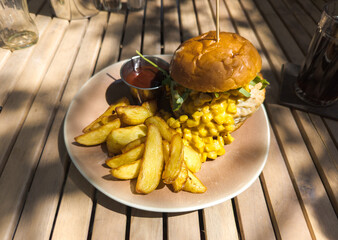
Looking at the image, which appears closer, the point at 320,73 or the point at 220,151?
the point at 220,151

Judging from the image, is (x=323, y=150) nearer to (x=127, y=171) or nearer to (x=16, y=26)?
(x=127, y=171)

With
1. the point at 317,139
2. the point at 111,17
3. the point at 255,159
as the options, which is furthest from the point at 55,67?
the point at 317,139

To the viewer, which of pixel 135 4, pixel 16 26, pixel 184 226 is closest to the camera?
pixel 184 226

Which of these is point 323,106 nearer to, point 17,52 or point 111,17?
point 111,17

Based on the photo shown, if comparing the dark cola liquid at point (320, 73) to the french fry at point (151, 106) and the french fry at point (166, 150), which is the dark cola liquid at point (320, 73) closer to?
the french fry at point (151, 106)

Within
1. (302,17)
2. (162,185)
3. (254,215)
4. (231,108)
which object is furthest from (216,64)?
(302,17)

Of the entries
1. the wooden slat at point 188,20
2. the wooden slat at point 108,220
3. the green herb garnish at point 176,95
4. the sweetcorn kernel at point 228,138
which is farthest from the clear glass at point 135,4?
the wooden slat at point 108,220

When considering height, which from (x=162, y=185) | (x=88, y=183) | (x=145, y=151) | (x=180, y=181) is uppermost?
(x=145, y=151)
